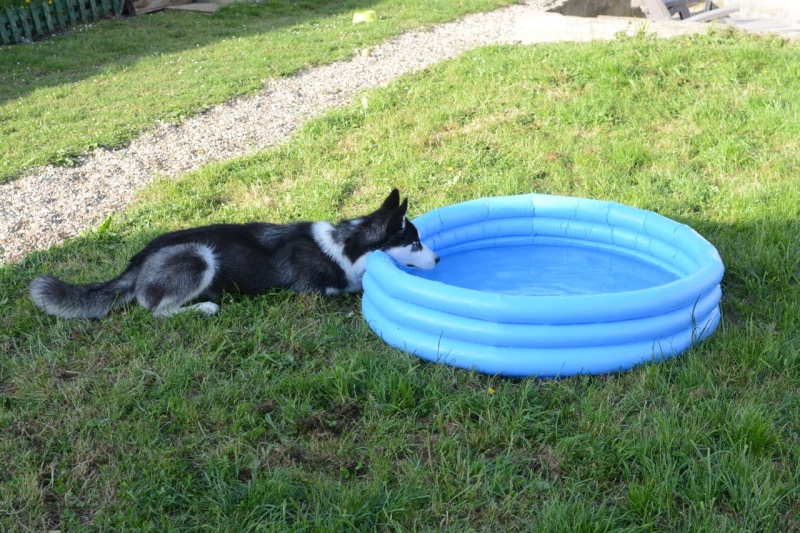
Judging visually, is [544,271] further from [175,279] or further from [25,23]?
[25,23]

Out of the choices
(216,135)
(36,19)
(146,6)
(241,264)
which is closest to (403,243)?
(241,264)

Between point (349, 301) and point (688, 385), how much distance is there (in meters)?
2.12

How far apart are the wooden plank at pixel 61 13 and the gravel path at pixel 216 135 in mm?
5941

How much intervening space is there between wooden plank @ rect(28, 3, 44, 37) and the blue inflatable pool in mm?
10880

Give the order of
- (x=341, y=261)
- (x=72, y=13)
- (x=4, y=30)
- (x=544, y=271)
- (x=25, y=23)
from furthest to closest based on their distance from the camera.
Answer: (x=72, y=13)
(x=25, y=23)
(x=4, y=30)
(x=544, y=271)
(x=341, y=261)

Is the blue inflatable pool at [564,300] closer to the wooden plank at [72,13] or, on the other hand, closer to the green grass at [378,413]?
the green grass at [378,413]

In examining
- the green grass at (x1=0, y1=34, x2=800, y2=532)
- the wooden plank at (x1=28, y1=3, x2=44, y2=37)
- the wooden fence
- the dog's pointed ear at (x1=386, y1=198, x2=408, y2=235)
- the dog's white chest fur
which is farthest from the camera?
the wooden plank at (x1=28, y1=3, x2=44, y2=37)

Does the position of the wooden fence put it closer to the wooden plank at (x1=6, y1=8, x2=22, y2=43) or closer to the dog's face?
the wooden plank at (x1=6, y1=8, x2=22, y2=43)

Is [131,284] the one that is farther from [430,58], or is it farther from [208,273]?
[430,58]

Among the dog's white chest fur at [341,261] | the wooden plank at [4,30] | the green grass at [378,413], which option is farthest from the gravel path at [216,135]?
the wooden plank at [4,30]

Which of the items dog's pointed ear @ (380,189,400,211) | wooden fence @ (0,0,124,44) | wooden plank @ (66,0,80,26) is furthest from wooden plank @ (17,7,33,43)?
dog's pointed ear @ (380,189,400,211)

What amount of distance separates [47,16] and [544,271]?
11726 mm

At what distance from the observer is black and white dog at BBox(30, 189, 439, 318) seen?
4.56 meters

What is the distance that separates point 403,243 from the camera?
4820mm
